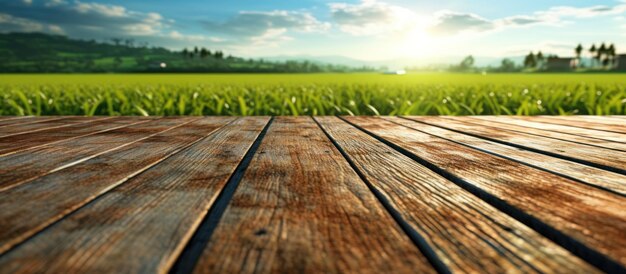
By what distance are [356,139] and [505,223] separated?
1.44m

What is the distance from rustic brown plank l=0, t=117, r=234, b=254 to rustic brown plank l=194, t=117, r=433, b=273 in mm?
364

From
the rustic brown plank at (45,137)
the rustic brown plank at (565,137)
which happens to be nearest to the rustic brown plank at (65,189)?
the rustic brown plank at (45,137)

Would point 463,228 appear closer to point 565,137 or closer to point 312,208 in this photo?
point 312,208

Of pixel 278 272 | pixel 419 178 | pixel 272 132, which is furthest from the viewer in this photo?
pixel 272 132

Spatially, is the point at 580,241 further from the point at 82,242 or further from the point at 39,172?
the point at 39,172

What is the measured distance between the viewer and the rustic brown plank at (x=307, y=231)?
742 millimetres

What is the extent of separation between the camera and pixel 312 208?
41.8 inches

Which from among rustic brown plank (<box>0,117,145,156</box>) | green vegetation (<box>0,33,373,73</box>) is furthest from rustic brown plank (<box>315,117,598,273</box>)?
green vegetation (<box>0,33,373,73</box>)

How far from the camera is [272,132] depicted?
106 inches

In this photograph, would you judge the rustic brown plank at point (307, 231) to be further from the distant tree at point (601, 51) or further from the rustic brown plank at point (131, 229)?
the distant tree at point (601, 51)

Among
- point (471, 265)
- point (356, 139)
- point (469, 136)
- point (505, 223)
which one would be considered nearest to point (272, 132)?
point (356, 139)

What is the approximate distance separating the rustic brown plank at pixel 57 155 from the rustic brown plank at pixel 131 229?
13.8 inches

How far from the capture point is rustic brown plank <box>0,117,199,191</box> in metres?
1.45

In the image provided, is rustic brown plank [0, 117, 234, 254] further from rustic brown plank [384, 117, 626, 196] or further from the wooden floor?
rustic brown plank [384, 117, 626, 196]
